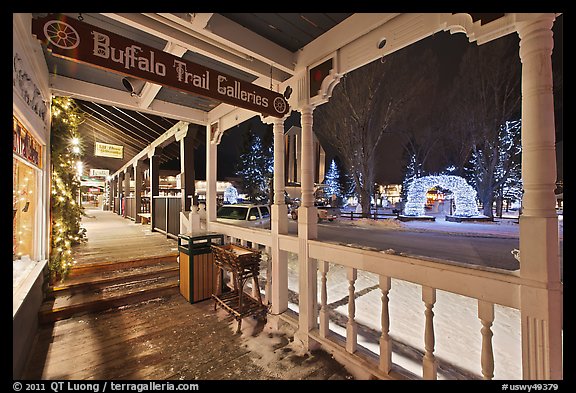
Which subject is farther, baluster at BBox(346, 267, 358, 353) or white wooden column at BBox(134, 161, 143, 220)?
white wooden column at BBox(134, 161, 143, 220)

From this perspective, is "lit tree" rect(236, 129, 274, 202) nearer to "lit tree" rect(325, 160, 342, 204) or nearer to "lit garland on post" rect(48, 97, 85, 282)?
"lit tree" rect(325, 160, 342, 204)

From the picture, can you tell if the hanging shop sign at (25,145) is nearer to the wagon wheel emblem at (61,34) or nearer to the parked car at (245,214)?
the wagon wheel emblem at (61,34)

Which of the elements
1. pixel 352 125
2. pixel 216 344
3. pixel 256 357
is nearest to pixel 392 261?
pixel 256 357

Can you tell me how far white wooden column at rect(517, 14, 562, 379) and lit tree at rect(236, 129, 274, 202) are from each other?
79.5 ft

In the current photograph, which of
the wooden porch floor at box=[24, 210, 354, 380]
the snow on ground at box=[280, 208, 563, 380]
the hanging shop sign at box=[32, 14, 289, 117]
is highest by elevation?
the hanging shop sign at box=[32, 14, 289, 117]

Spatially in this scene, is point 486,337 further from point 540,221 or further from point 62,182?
point 62,182

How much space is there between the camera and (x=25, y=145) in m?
2.93

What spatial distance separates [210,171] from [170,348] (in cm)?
380

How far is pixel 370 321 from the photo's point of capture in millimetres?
4691

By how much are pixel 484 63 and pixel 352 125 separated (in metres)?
Result: 7.84

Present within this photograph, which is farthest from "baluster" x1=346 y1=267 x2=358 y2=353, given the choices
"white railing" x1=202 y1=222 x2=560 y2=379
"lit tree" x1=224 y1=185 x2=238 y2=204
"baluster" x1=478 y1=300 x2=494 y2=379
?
"lit tree" x1=224 y1=185 x2=238 y2=204

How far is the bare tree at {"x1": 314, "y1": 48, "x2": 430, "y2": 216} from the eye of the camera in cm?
1102

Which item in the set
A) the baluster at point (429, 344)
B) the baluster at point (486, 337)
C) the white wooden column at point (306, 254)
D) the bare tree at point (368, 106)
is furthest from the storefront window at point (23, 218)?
the bare tree at point (368, 106)
